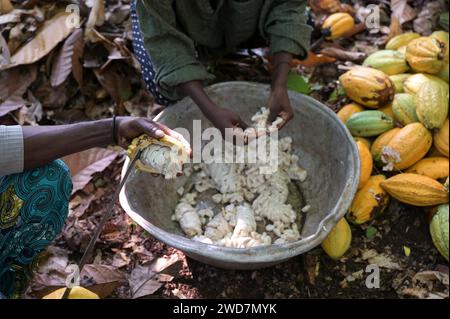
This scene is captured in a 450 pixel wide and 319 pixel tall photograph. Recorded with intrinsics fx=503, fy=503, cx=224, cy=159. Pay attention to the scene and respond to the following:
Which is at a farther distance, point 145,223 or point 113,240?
point 113,240

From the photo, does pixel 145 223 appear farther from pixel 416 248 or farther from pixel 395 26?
pixel 395 26

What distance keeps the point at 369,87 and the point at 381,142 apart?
0.26m

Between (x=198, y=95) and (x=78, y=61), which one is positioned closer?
(x=198, y=95)

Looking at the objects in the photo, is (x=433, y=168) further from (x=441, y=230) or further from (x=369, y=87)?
(x=369, y=87)

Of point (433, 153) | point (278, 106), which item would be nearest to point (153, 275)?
point (278, 106)

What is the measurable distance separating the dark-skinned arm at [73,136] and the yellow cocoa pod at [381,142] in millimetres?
1044

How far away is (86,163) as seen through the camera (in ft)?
7.70

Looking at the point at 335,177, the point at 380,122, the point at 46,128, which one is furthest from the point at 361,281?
the point at 46,128

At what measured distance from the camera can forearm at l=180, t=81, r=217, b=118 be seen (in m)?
1.94

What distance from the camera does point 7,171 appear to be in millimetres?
1508

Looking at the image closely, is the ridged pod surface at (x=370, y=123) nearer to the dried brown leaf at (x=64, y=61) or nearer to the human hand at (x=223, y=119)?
the human hand at (x=223, y=119)

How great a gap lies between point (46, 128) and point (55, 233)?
413mm

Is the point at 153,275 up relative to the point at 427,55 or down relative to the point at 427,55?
down

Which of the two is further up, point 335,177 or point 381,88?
point 381,88
